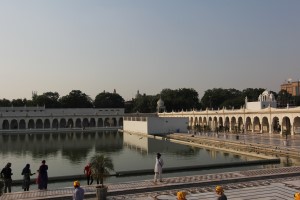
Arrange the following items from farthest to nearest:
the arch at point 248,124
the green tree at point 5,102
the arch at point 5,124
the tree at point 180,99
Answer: the tree at point 180,99
the green tree at point 5,102
the arch at point 5,124
the arch at point 248,124

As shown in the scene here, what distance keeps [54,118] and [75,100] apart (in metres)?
17.2

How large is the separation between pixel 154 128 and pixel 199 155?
82.7 ft

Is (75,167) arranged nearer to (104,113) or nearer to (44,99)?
(104,113)

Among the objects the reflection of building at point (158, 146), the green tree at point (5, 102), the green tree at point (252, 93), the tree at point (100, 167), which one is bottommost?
the reflection of building at point (158, 146)

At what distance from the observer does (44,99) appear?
96.1 meters

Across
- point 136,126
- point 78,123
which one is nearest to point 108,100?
point 78,123

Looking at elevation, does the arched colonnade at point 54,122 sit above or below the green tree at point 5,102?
below

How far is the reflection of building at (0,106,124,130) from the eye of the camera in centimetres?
8119

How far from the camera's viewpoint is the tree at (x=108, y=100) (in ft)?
347

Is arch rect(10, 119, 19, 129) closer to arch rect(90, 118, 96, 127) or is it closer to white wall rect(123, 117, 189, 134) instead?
arch rect(90, 118, 96, 127)

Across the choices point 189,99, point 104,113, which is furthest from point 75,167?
point 189,99

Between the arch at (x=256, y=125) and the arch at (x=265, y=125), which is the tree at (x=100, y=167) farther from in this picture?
the arch at (x=256, y=125)

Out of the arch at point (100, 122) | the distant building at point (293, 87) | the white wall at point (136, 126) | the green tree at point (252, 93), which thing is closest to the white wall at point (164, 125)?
the white wall at point (136, 126)

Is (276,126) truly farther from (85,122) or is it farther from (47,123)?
(47,123)
